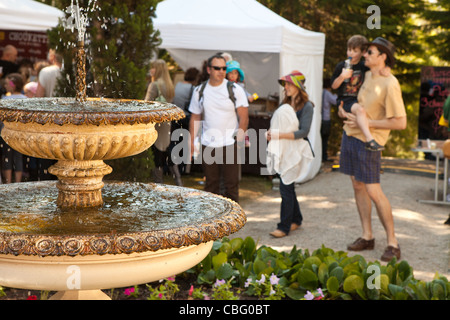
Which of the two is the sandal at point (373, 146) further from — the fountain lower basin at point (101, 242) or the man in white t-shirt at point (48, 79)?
the man in white t-shirt at point (48, 79)

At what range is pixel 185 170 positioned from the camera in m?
11.1

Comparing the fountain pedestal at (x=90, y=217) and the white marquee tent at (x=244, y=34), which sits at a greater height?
the white marquee tent at (x=244, y=34)

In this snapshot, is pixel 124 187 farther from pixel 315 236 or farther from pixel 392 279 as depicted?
pixel 315 236

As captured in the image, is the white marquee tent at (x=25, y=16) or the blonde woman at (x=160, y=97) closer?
the blonde woman at (x=160, y=97)

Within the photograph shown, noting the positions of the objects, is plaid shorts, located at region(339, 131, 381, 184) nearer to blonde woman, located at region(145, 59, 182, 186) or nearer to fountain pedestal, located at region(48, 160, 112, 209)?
blonde woman, located at region(145, 59, 182, 186)

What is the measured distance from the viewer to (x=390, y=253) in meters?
6.17

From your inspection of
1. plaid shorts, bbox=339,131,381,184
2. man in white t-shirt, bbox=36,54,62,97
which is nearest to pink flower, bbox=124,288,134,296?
plaid shorts, bbox=339,131,381,184

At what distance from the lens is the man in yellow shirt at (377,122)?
238 inches

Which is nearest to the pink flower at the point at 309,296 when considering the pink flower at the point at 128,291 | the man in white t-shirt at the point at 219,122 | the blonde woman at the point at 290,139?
the pink flower at the point at 128,291

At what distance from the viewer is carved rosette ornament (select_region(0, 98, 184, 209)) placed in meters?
2.92

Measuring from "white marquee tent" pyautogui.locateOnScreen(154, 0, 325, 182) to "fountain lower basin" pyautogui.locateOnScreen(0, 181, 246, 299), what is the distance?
20.5ft

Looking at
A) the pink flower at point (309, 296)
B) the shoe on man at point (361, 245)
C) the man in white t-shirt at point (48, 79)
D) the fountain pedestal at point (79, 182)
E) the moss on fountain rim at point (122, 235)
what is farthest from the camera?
the man in white t-shirt at point (48, 79)

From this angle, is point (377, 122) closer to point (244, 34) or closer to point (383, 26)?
point (244, 34)

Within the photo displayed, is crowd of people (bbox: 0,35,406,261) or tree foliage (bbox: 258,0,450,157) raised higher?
tree foliage (bbox: 258,0,450,157)
